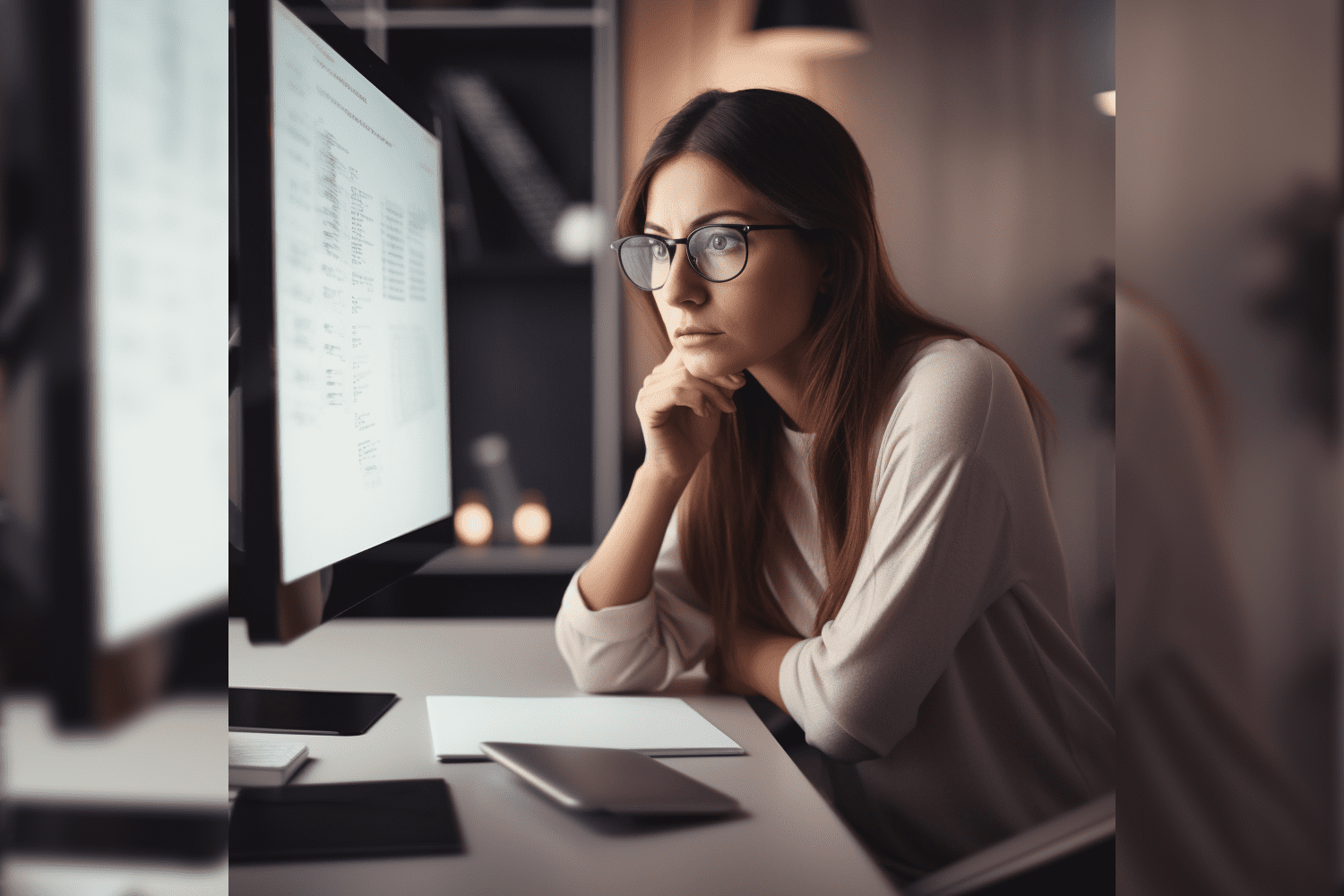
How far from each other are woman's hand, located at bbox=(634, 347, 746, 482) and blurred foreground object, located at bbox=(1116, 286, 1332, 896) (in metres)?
0.71

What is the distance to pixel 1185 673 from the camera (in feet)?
0.58

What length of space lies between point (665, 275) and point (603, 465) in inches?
44.8

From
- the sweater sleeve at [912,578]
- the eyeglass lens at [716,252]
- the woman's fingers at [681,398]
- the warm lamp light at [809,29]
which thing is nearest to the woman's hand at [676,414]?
the woman's fingers at [681,398]

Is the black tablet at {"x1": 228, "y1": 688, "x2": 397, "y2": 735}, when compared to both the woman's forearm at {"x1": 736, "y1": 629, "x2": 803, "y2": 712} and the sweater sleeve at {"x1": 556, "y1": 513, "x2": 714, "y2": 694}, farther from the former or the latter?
the woman's forearm at {"x1": 736, "y1": 629, "x2": 803, "y2": 712}

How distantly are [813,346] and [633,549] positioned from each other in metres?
0.31

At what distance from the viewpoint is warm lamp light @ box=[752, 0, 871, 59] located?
1930mm

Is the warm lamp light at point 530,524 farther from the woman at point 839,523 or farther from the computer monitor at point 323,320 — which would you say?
the computer monitor at point 323,320

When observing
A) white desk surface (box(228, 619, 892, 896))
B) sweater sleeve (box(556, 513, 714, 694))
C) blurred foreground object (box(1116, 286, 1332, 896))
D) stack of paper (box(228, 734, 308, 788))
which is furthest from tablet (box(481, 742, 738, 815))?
blurred foreground object (box(1116, 286, 1332, 896))

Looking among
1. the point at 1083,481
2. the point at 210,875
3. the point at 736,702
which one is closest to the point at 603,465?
the point at 736,702

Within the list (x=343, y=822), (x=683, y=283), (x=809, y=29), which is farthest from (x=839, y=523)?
(x=809, y=29)

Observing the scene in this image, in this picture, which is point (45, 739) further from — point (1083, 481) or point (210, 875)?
point (1083, 481)

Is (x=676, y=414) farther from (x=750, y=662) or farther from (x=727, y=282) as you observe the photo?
(x=750, y=662)

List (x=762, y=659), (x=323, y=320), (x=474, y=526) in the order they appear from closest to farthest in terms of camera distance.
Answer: (x=323, y=320) → (x=762, y=659) → (x=474, y=526)

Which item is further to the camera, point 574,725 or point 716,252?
point 716,252
